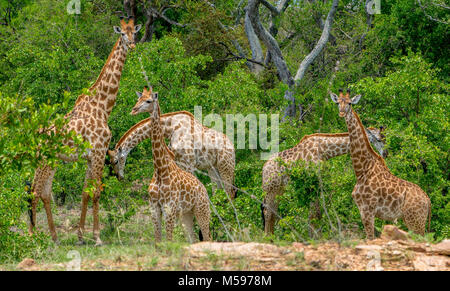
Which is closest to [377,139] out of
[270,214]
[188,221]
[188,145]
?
[270,214]

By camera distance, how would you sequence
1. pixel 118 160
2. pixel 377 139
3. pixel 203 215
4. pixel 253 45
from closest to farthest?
pixel 203 215 → pixel 377 139 → pixel 118 160 → pixel 253 45

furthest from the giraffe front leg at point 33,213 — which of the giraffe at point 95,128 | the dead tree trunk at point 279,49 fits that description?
the dead tree trunk at point 279,49

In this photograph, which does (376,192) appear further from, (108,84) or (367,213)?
(108,84)

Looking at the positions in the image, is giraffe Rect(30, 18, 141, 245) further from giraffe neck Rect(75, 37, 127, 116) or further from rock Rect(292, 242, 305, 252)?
rock Rect(292, 242, 305, 252)

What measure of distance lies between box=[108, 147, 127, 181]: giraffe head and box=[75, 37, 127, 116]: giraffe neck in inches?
28.6

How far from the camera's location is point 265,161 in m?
13.4

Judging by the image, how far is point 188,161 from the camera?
1281 centimetres

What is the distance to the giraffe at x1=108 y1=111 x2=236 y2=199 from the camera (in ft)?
40.4

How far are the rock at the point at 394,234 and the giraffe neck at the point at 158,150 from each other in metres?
3.61

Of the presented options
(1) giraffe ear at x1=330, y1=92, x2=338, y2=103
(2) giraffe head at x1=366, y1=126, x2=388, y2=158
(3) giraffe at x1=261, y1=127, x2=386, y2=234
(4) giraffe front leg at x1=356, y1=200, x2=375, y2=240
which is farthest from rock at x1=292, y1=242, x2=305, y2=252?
(2) giraffe head at x1=366, y1=126, x2=388, y2=158

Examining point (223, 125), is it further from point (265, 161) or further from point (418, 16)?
point (418, 16)

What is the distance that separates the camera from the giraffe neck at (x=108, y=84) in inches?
474

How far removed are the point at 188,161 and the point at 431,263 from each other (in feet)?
21.7
